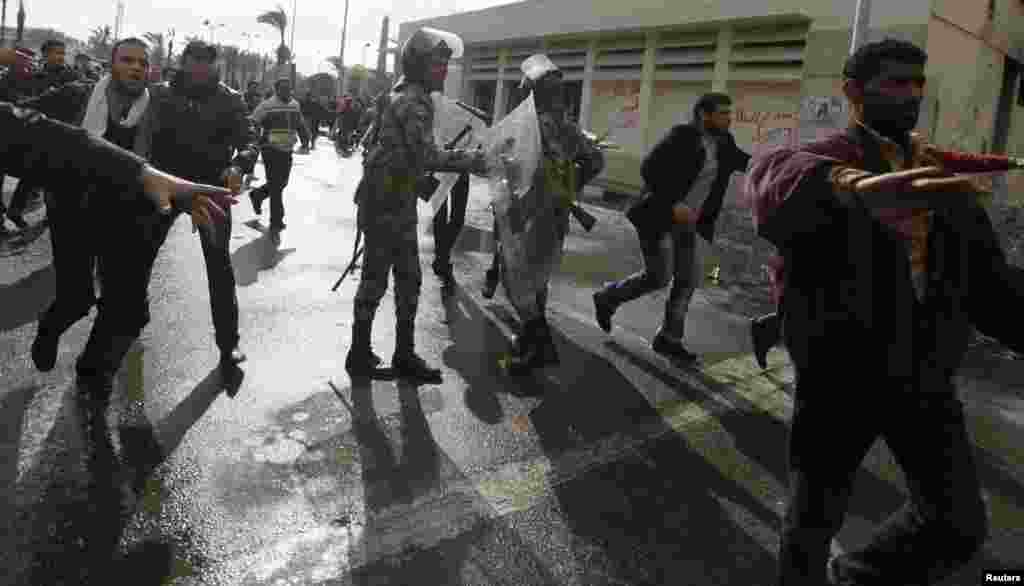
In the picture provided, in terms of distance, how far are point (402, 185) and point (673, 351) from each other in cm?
227

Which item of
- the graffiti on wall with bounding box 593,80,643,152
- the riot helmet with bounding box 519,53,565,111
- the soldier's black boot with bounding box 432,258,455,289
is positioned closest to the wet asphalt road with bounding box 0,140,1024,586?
the soldier's black boot with bounding box 432,258,455,289

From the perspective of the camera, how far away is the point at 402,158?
14.6 feet

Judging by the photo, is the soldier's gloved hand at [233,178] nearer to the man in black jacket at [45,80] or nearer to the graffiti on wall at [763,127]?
the man in black jacket at [45,80]

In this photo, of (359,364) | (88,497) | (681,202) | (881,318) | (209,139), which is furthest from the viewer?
(681,202)

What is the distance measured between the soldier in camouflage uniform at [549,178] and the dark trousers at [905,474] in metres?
2.60

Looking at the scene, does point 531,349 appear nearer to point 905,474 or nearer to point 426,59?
point 426,59

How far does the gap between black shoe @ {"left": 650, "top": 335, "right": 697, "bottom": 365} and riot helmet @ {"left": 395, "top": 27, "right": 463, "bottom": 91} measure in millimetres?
2333

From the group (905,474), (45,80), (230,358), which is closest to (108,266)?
(230,358)

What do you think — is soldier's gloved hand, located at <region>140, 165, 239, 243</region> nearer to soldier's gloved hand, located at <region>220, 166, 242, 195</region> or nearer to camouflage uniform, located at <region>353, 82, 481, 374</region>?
soldier's gloved hand, located at <region>220, 166, 242, 195</region>

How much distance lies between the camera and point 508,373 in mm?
4953

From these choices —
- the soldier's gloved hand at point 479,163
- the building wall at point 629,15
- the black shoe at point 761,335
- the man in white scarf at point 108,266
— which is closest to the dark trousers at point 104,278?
the man in white scarf at point 108,266

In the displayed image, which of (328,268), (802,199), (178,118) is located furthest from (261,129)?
(802,199)

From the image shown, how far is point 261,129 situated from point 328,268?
97.9 inches

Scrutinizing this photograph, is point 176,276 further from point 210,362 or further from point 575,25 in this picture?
point 575,25
